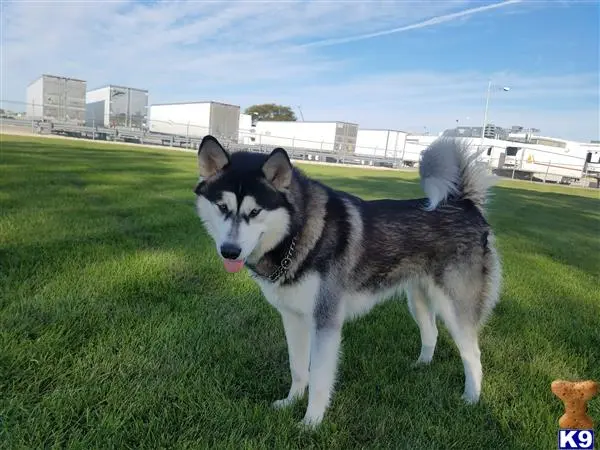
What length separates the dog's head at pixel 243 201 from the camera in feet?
8.57

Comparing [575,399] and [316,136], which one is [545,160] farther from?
[575,399]

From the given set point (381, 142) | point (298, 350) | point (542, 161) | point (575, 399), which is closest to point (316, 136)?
point (381, 142)

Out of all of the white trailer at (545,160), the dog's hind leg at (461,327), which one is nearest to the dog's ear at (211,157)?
the dog's hind leg at (461,327)

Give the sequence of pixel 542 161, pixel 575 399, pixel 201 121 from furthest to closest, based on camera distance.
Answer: pixel 542 161
pixel 201 121
pixel 575 399

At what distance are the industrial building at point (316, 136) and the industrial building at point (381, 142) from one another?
1969mm

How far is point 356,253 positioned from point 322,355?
2.47ft

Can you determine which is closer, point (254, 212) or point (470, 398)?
point (254, 212)

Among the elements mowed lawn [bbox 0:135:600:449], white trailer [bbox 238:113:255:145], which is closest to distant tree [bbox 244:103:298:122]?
white trailer [bbox 238:113:255:145]

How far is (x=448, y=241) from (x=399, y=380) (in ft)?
3.71

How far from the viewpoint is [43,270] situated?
4.36 m

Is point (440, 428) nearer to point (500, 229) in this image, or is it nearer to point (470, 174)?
point (470, 174)

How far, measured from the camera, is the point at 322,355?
2.83 m

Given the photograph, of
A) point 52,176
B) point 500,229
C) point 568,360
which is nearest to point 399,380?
point 568,360

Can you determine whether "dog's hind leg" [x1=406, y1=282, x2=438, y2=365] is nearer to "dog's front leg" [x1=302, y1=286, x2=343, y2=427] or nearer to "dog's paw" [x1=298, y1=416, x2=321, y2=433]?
"dog's front leg" [x1=302, y1=286, x2=343, y2=427]
